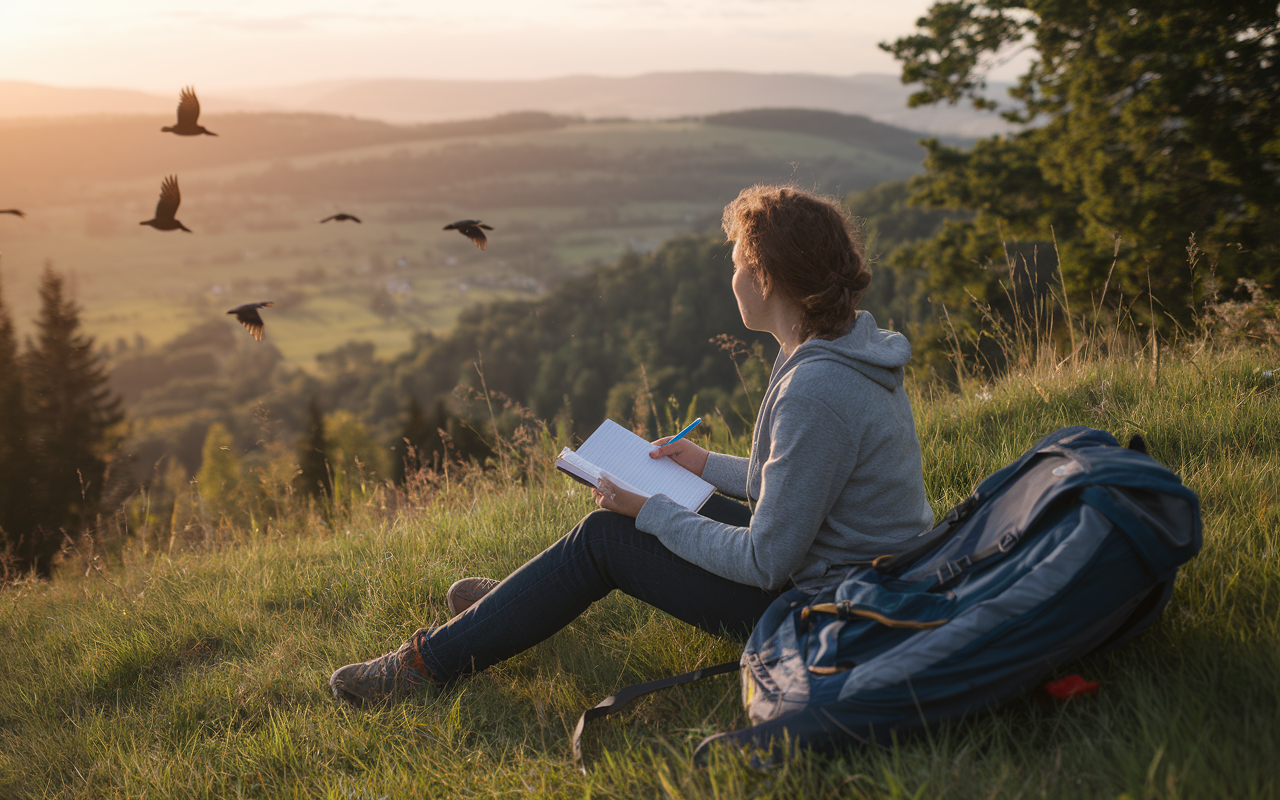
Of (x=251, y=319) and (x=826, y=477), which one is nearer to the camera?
(x=826, y=477)

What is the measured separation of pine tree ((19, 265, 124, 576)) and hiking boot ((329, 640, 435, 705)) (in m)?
23.0

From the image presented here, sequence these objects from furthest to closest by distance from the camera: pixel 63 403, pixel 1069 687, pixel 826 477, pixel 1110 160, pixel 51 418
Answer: pixel 63 403, pixel 51 418, pixel 1110 160, pixel 826 477, pixel 1069 687

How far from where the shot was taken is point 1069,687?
5.25ft

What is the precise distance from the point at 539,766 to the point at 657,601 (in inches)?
22.2

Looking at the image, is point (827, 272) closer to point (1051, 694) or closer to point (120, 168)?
point (1051, 694)

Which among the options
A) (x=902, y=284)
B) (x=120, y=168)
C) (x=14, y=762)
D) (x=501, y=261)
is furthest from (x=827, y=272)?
(x=120, y=168)

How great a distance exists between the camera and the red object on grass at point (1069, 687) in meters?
1.59

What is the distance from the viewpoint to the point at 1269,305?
14.2ft

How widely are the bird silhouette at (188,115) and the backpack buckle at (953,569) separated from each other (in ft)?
10.4

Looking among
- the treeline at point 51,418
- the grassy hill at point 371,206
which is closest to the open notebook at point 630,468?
the treeline at point 51,418

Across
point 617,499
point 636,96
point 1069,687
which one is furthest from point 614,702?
point 636,96

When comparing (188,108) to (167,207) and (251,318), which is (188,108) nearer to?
(167,207)

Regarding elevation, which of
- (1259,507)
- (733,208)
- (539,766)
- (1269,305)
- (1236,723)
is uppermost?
(733,208)

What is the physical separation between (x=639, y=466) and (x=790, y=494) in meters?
0.74
